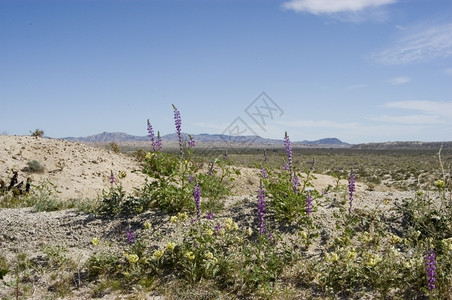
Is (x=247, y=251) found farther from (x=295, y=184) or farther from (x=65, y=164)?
(x=65, y=164)

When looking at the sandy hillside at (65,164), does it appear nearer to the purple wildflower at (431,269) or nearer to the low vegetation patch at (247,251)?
the low vegetation patch at (247,251)

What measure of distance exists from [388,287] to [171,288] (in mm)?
2508

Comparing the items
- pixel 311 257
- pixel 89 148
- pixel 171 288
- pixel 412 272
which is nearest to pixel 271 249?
pixel 311 257

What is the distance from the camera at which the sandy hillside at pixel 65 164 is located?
497 inches

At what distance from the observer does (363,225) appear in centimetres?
559

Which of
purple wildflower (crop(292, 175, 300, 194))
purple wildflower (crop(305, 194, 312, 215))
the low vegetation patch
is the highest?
purple wildflower (crop(292, 175, 300, 194))

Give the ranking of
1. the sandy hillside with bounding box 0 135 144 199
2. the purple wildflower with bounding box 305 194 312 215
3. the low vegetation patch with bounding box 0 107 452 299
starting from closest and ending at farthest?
the low vegetation patch with bounding box 0 107 452 299 < the purple wildflower with bounding box 305 194 312 215 < the sandy hillside with bounding box 0 135 144 199

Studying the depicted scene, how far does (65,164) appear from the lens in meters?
14.3

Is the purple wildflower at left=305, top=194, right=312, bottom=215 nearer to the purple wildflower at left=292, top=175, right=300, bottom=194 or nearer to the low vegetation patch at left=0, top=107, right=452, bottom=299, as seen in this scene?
the low vegetation patch at left=0, top=107, right=452, bottom=299

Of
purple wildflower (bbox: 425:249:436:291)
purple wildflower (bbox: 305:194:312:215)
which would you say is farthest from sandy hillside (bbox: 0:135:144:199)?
purple wildflower (bbox: 425:249:436:291)

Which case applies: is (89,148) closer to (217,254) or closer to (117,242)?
(117,242)

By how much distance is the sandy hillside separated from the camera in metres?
12.6

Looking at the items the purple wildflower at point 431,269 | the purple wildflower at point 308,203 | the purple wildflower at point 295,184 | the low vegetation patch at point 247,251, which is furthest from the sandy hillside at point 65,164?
the purple wildflower at point 431,269

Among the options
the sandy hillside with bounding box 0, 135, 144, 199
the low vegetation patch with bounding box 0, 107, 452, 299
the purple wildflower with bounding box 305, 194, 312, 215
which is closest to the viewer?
the low vegetation patch with bounding box 0, 107, 452, 299
